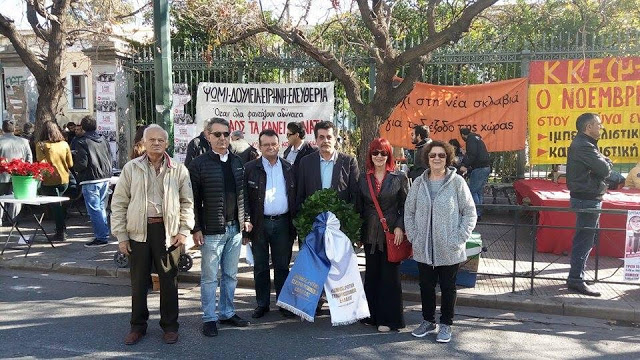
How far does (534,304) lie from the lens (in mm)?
5883

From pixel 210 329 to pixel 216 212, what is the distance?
1.06 m

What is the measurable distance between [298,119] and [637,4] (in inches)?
324

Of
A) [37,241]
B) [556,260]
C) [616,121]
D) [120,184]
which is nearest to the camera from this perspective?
[120,184]

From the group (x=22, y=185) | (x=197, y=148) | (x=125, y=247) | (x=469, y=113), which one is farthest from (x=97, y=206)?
(x=469, y=113)

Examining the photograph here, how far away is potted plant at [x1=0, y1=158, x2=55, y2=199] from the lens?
7.54 metres

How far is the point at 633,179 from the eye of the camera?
31.1 feet

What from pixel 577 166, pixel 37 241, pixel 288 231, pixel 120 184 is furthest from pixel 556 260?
pixel 37 241

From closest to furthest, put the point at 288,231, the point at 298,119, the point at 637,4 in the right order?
1. the point at 288,231
2. the point at 298,119
3. the point at 637,4

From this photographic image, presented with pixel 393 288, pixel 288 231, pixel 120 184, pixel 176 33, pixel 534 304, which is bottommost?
pixel 534 304

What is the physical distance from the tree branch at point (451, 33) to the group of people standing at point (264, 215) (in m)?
2.49

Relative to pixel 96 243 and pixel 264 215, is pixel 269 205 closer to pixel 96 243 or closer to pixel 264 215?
pixel 264 215

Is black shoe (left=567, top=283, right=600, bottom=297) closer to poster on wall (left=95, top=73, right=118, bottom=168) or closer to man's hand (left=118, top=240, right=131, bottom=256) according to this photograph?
man's hand (left=118, top=240, right=131, bottom=256)

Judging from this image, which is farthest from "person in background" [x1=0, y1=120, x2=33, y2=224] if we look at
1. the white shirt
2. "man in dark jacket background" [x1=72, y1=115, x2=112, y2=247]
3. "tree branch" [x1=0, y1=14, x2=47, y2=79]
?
the white shirt

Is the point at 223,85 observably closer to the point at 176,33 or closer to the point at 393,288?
the point at 176,33
